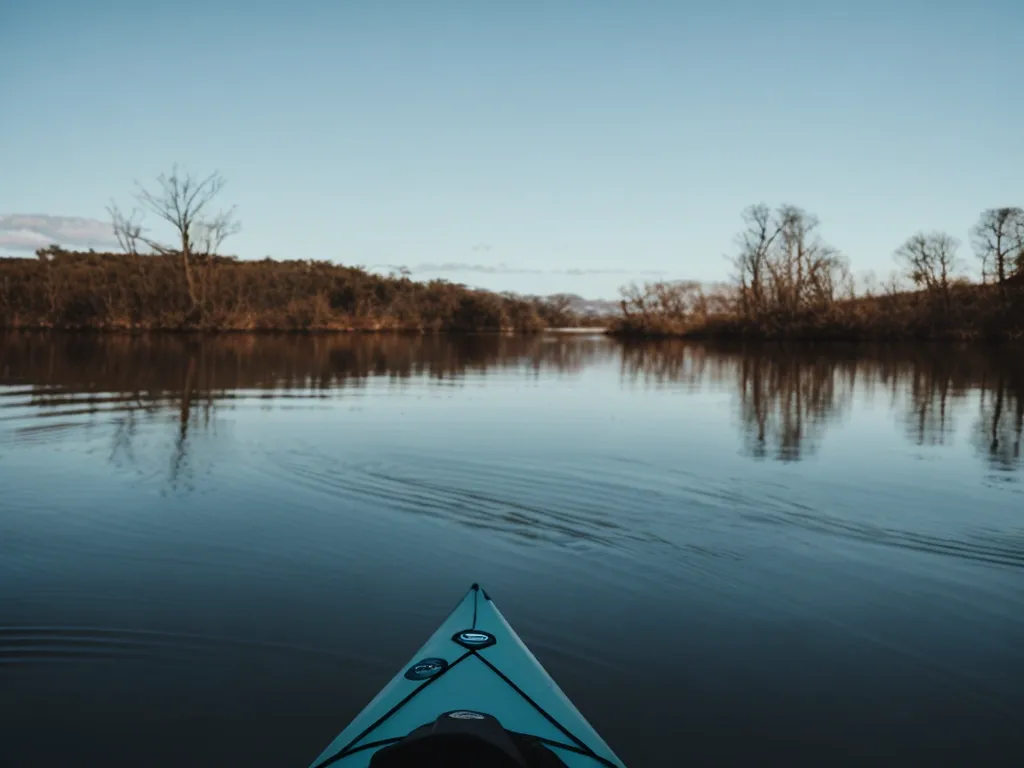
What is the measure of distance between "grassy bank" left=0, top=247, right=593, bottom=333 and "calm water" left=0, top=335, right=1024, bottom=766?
38.1m

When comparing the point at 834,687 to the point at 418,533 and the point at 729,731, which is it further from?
the point at 418,533

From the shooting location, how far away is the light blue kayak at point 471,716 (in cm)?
238

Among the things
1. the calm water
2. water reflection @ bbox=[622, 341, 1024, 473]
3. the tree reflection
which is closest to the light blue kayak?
the calm water

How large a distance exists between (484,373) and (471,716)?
66.8 ft

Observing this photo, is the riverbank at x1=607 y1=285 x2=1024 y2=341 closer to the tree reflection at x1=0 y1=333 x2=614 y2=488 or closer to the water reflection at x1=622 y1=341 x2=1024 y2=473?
the water reflection at x1=622 y1=341 x2=1024 y2=473

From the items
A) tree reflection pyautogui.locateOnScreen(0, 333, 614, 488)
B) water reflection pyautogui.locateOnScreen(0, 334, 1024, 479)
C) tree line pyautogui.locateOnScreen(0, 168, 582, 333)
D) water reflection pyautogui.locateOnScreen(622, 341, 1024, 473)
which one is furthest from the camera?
tree line pyautogui.locateOnScreen(0, 168, 582, 333)

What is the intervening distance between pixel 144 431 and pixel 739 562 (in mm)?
8621

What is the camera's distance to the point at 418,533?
6688 mm

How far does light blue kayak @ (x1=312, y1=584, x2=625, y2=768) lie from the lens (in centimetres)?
238

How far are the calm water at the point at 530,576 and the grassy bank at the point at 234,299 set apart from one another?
3813cm

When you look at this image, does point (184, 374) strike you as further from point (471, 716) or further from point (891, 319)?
point (891, 319)

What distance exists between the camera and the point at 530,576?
5.64m

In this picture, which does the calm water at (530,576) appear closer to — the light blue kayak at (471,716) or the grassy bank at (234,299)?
the light blue kayak at (471,716)

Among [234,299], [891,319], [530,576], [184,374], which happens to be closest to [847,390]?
[530,576]
